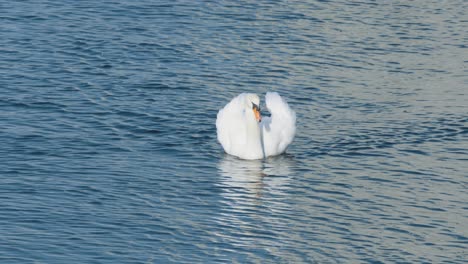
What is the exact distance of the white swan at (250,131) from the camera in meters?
33.2

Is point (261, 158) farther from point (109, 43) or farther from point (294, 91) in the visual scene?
point (109, 43)

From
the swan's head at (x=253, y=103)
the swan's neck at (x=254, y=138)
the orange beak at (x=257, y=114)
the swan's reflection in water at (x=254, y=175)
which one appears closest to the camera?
the swan's reflection in water at (x=254, y=175)

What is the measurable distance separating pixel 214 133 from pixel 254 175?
3.51 m

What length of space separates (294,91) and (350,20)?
33.1 ft

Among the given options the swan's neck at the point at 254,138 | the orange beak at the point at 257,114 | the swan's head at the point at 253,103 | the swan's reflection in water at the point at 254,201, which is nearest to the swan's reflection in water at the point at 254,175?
the swan's reflection in water at the point at 254,201

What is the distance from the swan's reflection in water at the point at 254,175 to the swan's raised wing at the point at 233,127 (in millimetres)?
317

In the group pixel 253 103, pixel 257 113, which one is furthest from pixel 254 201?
pixel 253 103

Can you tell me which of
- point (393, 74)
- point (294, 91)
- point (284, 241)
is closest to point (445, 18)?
point (393, 74)

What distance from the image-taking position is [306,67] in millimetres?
42125

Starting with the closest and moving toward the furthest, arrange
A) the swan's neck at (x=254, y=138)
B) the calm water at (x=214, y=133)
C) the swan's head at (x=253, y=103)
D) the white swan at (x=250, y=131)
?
the calm water at (x=214, y=133) < the swan's neck at (x=254, y=138) < the white swan at (x=250, y=131) < the swan's head at (x=253, y=103)

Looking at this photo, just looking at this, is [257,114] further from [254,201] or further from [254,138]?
[254,201]

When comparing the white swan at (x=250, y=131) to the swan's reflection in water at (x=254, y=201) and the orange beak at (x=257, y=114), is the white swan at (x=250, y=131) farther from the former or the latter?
the swan's reflection in water at (x=254, y=201)

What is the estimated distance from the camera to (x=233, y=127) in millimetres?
33438

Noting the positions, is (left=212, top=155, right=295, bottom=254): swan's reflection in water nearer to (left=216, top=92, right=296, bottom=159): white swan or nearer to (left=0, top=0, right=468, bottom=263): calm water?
(left=0, top=0, right=468, bottom=263): calm water
